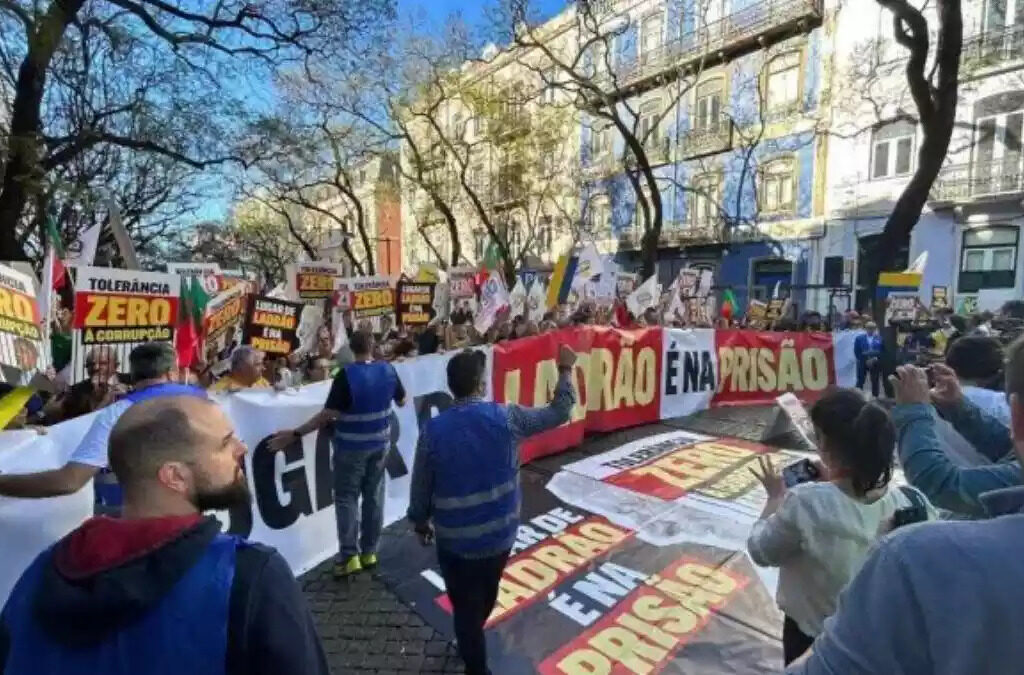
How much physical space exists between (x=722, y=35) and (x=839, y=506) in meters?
30.7

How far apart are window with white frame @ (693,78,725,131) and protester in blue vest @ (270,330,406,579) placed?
27.9 m

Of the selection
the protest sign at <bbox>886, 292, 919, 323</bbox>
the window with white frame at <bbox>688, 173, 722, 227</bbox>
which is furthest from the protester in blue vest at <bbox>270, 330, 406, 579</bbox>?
the window with white frame at <bbox>688, 173, 722, 227</bbox>

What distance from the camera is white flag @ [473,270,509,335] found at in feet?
32.2

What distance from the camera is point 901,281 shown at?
1319 centimetres

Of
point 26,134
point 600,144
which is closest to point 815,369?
point 26,134

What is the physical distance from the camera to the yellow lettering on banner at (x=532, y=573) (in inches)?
176

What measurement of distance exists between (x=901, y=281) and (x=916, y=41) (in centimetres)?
453

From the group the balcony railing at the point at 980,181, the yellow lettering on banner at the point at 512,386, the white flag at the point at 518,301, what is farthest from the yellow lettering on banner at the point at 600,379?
the balcony railing at the point at 980,181

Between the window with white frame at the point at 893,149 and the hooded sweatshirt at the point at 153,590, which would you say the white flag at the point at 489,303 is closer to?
the hooded sweatshirt at the point at 153,590

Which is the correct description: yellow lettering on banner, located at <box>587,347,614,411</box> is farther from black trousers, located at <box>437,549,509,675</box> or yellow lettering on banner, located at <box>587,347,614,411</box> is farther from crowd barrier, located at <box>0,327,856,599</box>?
black trousers, located at <box>437,549,509,675</box>

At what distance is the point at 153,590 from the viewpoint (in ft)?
3.80

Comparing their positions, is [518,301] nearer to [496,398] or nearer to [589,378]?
[589,378]

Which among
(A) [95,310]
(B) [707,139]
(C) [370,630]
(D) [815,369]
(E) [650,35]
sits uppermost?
Result: (E) [650,35]

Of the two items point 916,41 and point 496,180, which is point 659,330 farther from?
point 496,180
